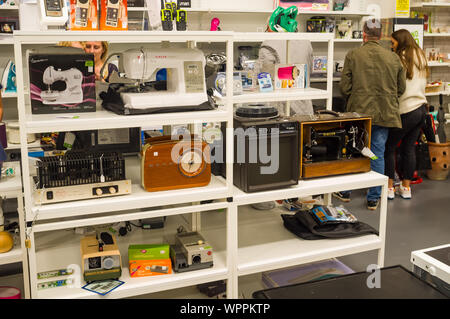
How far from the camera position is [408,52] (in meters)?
4.46

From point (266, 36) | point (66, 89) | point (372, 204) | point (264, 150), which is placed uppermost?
point (266, 36)

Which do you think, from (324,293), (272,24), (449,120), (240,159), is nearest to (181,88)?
(240,159)

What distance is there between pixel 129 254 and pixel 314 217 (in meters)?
1.09

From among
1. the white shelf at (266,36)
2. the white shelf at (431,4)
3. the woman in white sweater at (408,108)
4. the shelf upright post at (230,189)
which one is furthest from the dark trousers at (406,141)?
the shelf upright post at (230,189)

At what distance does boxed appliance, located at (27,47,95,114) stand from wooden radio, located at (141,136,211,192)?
348 millimetres

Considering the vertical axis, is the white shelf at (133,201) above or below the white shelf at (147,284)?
above

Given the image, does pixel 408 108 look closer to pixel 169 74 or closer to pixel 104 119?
pixel 169 74

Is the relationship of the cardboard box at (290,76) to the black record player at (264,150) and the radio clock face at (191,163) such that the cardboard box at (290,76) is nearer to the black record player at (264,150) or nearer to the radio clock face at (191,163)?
the black record player at (264,150)

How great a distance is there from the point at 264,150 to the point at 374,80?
2.19m

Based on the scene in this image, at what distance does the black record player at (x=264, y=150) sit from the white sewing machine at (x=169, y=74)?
26 centimetres

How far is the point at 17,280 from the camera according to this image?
9.89 ft

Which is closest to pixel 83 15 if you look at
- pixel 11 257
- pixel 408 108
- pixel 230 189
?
pixel 230 189

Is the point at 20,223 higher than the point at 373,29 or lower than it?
lower

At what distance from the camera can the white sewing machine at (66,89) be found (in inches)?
Result: 83.2
